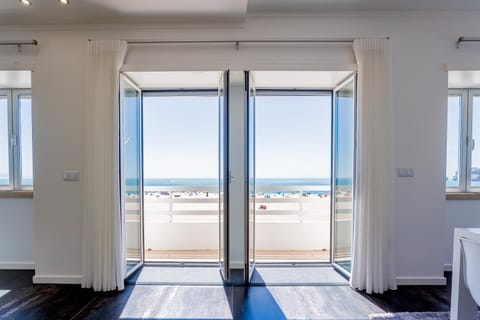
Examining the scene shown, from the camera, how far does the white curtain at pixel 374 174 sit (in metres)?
2.32

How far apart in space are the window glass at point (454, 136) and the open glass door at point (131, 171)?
3.96 meters

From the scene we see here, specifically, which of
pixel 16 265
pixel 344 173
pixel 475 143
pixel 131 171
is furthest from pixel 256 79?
pixel 16 265

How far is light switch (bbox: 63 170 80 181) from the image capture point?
2494 mm

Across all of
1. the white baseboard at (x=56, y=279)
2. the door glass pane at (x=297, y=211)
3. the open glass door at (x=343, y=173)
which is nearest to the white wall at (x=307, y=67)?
the white baseboard at (x=56, y=279)

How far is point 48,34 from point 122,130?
4.23 ft

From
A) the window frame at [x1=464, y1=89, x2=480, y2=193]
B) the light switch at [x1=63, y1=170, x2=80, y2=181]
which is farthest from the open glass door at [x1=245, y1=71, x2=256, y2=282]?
the window frame at [x1=464, y1=89, x2=480, y2=193]

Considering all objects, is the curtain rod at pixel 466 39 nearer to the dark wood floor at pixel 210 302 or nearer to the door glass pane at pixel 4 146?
the dark wood floor at pixel 210 302

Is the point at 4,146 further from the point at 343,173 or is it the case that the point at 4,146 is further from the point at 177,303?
the point at 343,173

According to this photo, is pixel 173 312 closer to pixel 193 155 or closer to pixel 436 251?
pixel 436 251

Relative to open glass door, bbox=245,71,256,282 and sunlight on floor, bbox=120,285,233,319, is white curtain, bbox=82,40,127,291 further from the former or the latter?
open glass door, bbox=245,71,256,282

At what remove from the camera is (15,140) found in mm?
3111

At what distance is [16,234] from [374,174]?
419 centimetres

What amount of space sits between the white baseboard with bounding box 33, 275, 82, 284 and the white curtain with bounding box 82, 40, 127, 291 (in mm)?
181

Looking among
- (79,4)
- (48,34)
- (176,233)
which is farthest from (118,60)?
(176,233)
